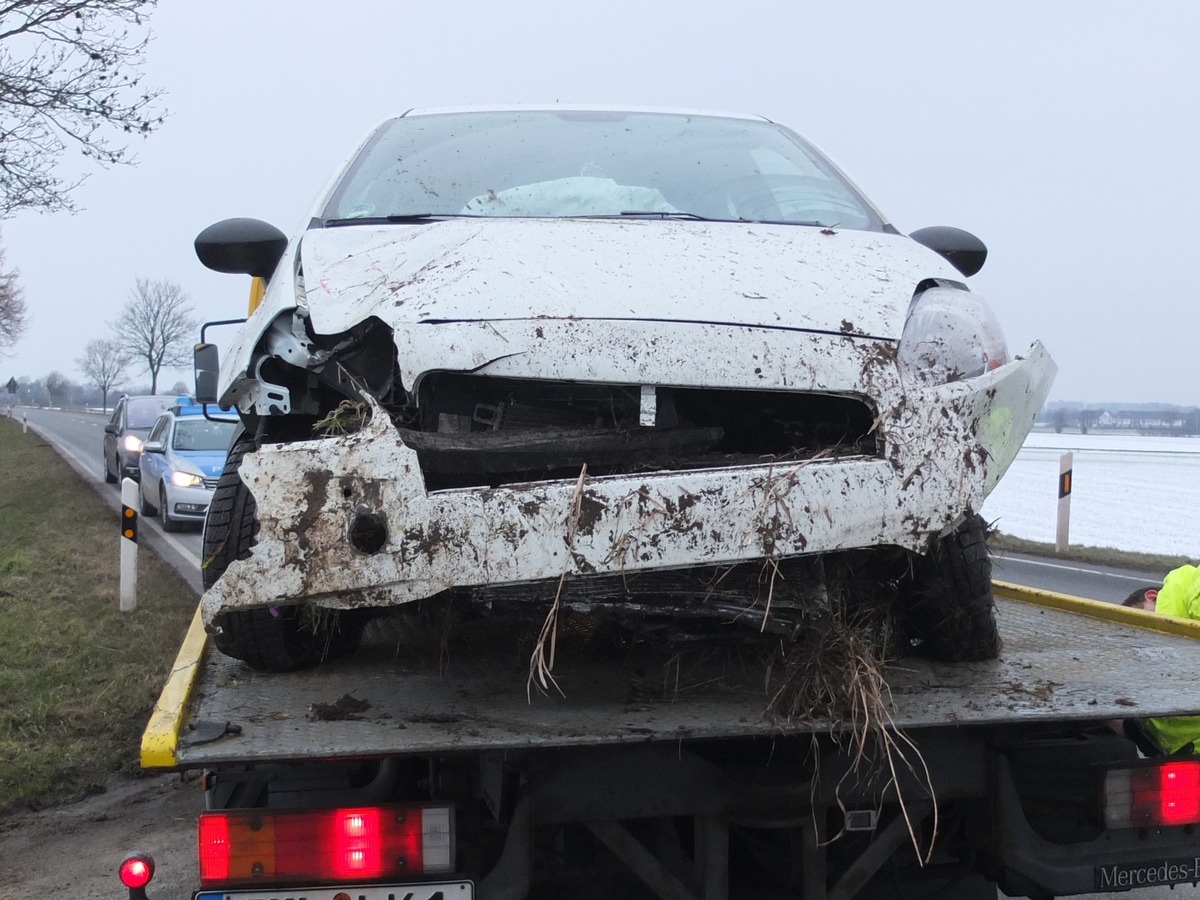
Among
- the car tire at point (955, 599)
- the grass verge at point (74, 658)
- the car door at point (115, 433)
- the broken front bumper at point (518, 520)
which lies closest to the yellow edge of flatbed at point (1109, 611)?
the car tire at point (955, 599)

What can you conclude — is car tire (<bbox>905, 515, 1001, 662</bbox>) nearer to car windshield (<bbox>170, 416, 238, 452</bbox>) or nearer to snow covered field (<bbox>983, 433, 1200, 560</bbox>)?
snow covered field (<bbox>983, 433, 1200, 560</bbox>)

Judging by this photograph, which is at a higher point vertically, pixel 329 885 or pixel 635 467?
pixel 635 467

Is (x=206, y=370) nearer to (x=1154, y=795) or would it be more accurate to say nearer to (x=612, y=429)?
(x=612, y=429)

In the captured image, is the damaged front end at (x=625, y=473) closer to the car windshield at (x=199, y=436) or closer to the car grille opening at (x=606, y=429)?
the car grille opening at (x=606, y=429)

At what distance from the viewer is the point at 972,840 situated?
2551 millimetres

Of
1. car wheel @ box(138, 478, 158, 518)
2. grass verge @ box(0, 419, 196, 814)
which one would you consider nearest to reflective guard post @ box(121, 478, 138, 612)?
grass verge @ box(0, 419, 196, 814)

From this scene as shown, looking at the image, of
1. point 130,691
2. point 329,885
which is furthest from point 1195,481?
point 329,885

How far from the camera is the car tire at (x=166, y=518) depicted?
13.1 meters

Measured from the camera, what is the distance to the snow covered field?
15.0m

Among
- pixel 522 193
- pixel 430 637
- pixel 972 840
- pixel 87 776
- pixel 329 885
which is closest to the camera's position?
pixel 329 885

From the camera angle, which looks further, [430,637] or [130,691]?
[130,691]

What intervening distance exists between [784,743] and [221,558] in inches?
55.6

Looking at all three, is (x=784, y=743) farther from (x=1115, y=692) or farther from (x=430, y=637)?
(x=430, y=637)

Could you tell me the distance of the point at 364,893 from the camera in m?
2.16
